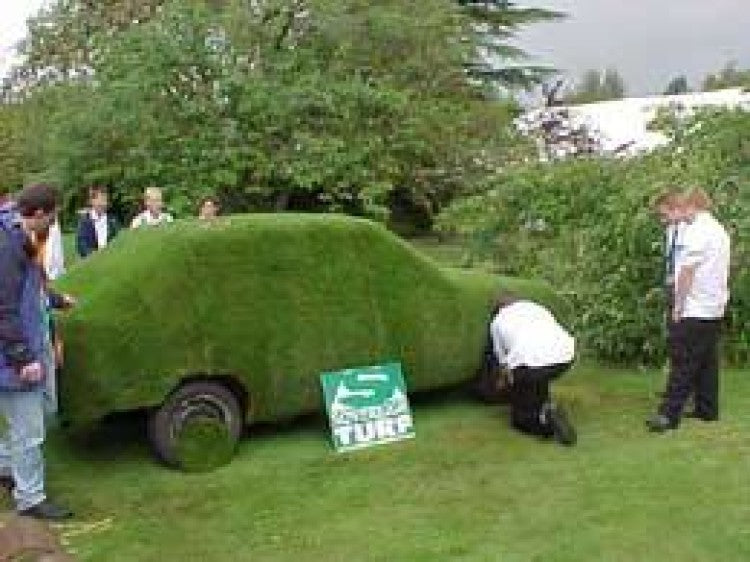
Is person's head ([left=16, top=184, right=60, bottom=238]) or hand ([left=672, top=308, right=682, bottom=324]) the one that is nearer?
person's head ([left=16, top=184, right=60, bottom=238])

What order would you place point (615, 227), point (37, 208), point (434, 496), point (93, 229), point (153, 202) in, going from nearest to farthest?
1. point (37, 208)
2. point (434, 496)
3. point (615, 227)
4. point (153, 202)
5. point (93, 229)

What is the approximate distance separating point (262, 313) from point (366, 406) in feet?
3.44

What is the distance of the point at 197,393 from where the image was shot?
8.67 meters

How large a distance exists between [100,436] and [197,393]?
124 centimetres

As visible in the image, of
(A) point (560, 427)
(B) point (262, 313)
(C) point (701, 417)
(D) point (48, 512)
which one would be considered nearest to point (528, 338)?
(A) point (560, 427)

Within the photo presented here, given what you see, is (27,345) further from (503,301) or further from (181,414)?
(503,301)

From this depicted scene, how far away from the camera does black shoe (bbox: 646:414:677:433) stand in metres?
9.57

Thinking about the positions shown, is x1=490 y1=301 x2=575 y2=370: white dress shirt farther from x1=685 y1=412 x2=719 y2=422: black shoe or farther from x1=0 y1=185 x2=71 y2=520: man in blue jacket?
x1=0 y1=185 x2=71 y2=520: man in blue jacket

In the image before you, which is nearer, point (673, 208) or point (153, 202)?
point (673, 208)

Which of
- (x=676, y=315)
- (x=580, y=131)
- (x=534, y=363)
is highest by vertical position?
(x=580, y=131)

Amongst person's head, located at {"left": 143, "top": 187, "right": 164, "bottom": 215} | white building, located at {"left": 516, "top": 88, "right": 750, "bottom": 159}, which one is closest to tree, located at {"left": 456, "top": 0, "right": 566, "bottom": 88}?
white building, located at {"left": 516, "top": 88, "right": 750, "bottom": 159}

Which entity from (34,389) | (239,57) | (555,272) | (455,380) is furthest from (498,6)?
(34,389)

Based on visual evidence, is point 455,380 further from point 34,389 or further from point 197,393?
point 34,389

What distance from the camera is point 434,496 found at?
8.02m
